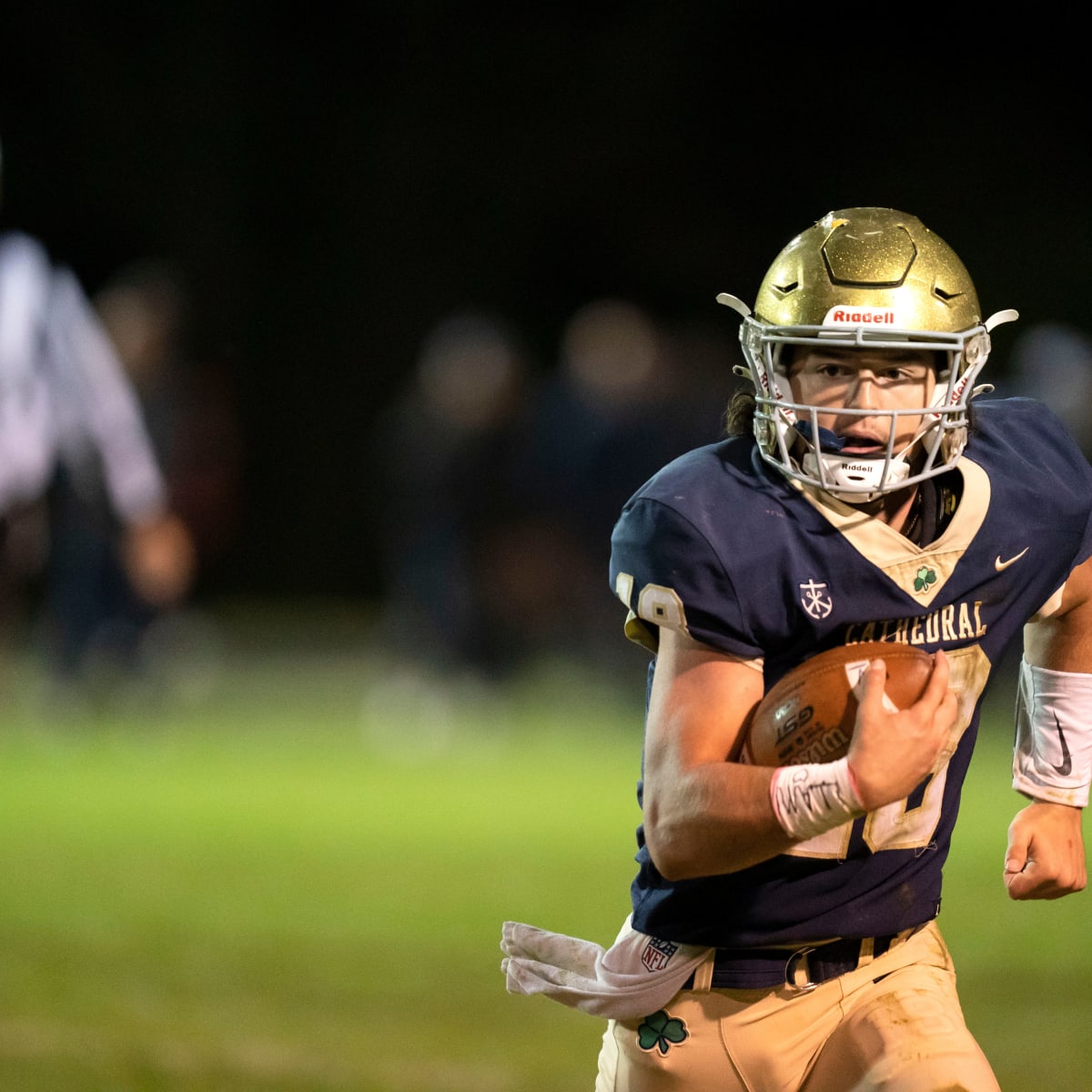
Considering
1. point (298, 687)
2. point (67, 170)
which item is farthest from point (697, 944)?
point (67, 170)

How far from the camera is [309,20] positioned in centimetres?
1731

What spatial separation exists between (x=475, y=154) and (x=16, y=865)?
38.7ft

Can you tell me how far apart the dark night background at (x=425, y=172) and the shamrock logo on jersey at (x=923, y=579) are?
44.8 feet

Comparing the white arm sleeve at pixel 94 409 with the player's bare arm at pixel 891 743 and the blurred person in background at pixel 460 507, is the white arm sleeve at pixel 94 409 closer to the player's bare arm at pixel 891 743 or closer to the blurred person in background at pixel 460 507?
the blurred person in background at pixel 460 507

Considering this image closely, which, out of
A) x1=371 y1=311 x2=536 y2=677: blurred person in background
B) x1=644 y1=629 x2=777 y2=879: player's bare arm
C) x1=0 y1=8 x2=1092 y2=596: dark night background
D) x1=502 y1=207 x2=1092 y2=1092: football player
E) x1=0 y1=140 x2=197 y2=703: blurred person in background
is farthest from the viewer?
x1=0 y1=8 x2=1092 y2=596: dark night background

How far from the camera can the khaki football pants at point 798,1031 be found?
2.91m

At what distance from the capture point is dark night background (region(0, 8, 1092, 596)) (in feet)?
54.9

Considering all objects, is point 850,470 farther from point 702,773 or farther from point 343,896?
point 343,896

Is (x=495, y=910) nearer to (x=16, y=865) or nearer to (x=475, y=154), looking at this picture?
(x=16, y=865)

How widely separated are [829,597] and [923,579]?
18 centimetres

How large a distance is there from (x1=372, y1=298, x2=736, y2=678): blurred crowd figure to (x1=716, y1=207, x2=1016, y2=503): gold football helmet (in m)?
6.81

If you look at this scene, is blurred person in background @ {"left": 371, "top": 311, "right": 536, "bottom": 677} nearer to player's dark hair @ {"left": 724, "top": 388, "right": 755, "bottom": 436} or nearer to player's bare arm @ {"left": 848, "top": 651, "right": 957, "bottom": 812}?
player's dark hair @ {"left": 724, "top": 388, "right": 755, "bottom": 436}

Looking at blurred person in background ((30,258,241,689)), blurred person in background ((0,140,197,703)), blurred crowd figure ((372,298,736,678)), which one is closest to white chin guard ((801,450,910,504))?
blurred person in background ((0,140,197,703))

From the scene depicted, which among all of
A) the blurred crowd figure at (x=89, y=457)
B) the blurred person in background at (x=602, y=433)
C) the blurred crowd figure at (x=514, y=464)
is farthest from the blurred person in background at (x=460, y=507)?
the blurred crowd figure at (x=89, y=457)
